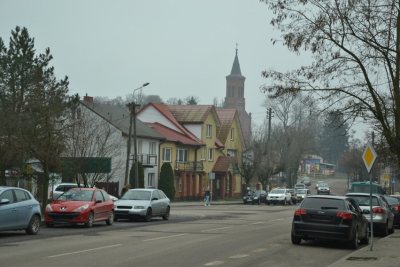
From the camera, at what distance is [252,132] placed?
8081 cm

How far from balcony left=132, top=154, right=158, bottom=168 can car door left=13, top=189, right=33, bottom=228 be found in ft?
123

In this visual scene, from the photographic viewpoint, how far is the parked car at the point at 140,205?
92.9 ft

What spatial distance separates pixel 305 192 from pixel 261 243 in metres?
55.5

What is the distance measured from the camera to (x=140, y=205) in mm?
28391

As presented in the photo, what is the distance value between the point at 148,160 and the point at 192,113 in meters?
15.7

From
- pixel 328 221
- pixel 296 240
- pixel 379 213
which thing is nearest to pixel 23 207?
pixel 296 240

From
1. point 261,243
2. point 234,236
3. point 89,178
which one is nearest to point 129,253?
point 261,243

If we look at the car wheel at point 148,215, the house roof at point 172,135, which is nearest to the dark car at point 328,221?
the car wheel at point 148,215

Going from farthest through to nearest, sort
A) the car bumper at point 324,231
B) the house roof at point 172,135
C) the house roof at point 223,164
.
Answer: the house roof at point 223,164 < the house roof at point 172,135 < the car bumper at point 324,231

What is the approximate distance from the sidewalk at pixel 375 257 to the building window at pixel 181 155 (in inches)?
1892

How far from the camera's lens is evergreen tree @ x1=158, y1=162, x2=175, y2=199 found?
197 ft

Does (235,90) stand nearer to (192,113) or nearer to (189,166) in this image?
(192,113)

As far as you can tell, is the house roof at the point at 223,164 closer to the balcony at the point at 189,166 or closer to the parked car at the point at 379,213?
the balcony at the point at 189,166

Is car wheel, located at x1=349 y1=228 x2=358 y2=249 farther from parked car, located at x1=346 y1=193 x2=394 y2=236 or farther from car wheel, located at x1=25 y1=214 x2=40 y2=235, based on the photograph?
car wheel, located at x1=25 y1=214 x2=40 y2=235
